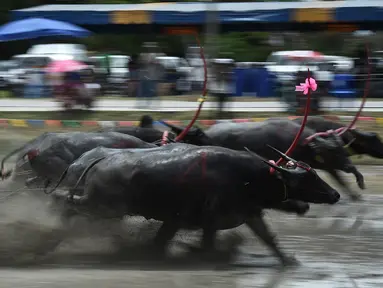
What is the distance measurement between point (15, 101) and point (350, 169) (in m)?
14.5

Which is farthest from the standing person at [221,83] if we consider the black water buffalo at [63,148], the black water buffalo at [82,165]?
the black water buffalo at [82,165]

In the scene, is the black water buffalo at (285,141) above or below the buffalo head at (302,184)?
below

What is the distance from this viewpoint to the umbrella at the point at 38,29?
20703mm

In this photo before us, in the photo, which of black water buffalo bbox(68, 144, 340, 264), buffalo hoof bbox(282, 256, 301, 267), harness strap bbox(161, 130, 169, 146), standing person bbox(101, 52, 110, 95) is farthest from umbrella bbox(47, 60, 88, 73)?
buffalo hoof bbox(282, 256, 301, 267)

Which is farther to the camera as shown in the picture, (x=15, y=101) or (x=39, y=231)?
(x=15, y=101)

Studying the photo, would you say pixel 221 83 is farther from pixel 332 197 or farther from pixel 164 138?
pixel 332 197

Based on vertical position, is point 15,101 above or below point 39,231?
below

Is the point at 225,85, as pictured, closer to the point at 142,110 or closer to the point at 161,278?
the point at 142,110

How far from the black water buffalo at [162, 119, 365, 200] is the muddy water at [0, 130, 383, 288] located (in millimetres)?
1335

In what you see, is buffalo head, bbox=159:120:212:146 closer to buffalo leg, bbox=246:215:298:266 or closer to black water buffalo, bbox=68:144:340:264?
black water buffalo, bbox=68:144:340:264

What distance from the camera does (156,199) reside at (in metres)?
7.21

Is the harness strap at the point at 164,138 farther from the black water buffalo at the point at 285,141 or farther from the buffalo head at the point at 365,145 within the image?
the buffalo head at the point at 365,145

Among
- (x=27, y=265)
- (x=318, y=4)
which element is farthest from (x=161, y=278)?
(x=318, y=4)

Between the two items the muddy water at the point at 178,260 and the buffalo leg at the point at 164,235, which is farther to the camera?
the buffalo leg at the point at 164,235
